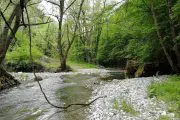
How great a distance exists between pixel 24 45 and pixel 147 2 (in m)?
16.5

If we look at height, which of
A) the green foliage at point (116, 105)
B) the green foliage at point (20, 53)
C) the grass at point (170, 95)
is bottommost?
the green foliage at point (116, 105)

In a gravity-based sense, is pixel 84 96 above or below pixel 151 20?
below

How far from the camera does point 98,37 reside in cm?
5125

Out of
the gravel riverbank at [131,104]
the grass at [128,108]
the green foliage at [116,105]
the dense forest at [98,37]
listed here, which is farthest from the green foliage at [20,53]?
the grass at [128,108]

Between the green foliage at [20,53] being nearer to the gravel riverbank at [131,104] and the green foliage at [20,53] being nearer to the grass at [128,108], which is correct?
the gravel riverbank at [131,104]

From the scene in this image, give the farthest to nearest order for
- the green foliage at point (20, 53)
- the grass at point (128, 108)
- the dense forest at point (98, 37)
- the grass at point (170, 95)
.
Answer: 1. the green foliage at point (20, 53)
2. the dense forest at point (98, 37)
3. the grass at point (128, 108)
4. the grass at point (170, 95)

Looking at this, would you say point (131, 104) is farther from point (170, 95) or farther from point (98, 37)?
point (98, 37)

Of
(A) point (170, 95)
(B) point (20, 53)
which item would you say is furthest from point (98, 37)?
(A) point (170, 95)

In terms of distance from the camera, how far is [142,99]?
1119 centimetres

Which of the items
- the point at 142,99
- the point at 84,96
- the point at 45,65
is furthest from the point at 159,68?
the point at 45,65

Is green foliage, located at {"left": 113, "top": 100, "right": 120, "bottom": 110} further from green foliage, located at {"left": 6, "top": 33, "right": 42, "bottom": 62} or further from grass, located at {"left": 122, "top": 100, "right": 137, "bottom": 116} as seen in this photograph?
green foliage, located at {"left": 6, "top": 33, "right": 42, "bottom": 62}

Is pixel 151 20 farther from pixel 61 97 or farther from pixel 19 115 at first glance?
pixel 19 115

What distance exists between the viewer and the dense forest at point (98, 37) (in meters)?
15.4

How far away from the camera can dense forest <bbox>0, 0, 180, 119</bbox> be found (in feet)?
50.5
